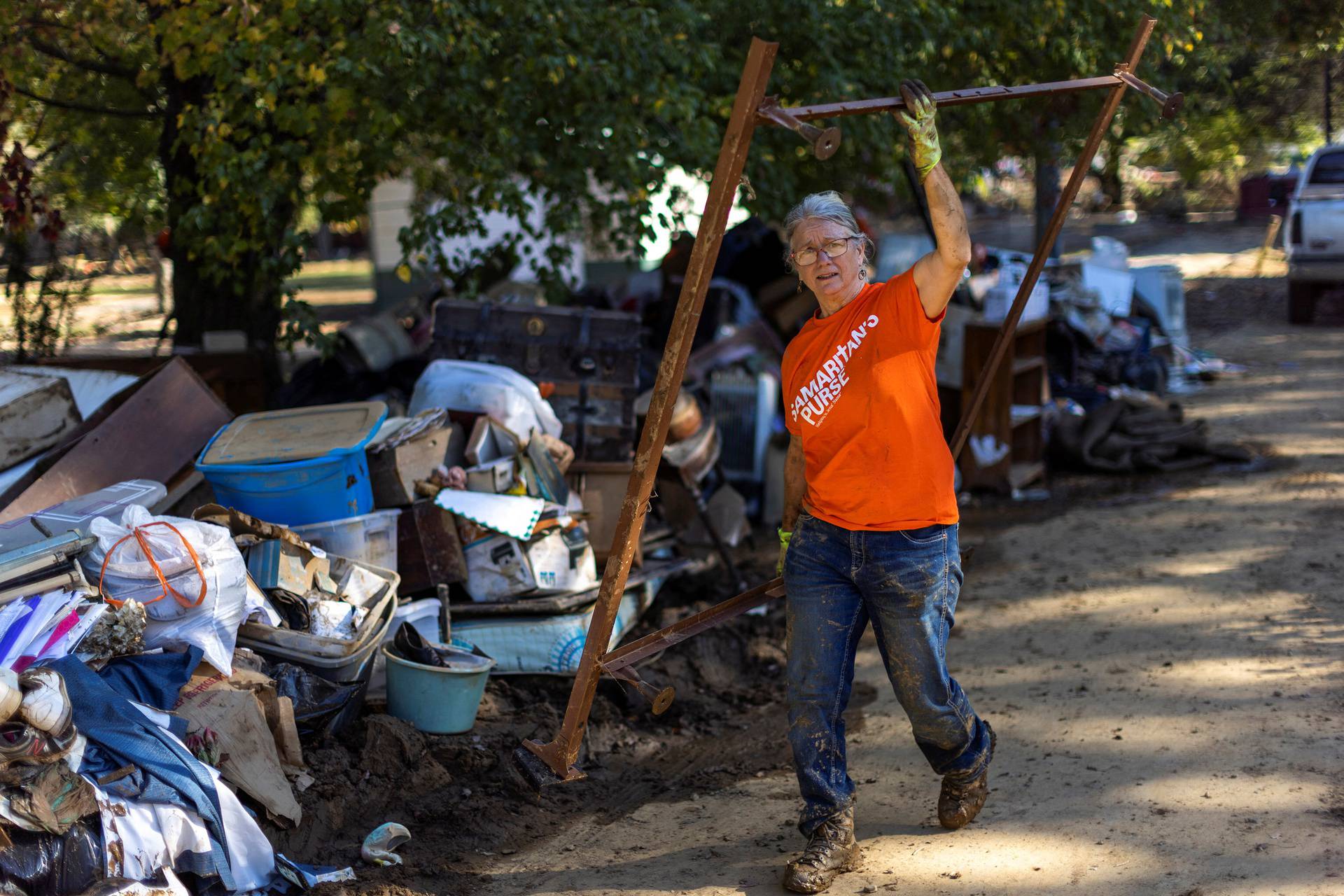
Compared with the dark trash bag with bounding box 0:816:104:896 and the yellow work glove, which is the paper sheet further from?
the yellow work glove

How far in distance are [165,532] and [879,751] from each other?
2754mm

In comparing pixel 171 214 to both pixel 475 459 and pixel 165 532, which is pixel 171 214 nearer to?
pixel 475 459

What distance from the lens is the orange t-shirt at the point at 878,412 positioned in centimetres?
308

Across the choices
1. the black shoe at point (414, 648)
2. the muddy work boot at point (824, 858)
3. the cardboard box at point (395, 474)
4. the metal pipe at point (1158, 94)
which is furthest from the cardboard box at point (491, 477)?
the metal pipe at point (1158, 94)

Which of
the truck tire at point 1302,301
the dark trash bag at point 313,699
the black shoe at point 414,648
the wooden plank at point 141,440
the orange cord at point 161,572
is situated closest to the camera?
the orange cord at point 161,572

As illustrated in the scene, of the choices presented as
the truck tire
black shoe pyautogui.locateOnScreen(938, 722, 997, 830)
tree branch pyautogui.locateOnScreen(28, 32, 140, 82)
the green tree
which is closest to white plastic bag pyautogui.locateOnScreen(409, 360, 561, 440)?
the green tree

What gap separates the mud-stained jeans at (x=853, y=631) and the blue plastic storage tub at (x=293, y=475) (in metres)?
2.27

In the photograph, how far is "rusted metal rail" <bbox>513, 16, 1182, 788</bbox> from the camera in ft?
9.42

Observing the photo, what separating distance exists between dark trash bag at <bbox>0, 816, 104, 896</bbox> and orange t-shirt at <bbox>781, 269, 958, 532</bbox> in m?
2.22

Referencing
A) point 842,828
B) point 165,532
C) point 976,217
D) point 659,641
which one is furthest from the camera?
point 976,217

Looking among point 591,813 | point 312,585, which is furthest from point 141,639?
point 591,813

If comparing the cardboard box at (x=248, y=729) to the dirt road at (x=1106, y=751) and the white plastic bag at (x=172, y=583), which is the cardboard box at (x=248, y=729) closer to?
the white plastic bag at (x=172, y=583)

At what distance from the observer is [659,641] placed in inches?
141

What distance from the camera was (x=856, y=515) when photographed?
3191 millimetres
